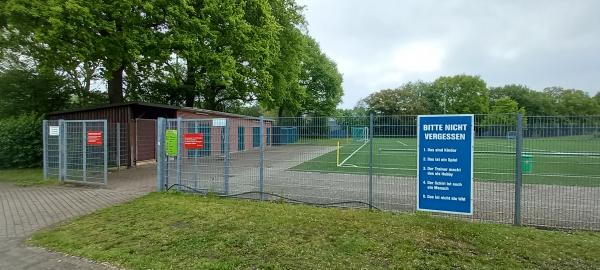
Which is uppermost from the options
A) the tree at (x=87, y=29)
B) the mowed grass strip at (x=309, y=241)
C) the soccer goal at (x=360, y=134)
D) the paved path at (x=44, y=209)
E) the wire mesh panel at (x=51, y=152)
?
the tree at (x=87, y=29)

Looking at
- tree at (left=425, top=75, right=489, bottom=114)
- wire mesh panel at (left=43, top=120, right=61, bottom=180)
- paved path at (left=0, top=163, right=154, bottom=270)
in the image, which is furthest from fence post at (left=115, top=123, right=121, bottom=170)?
tree at (left=425, top=75, right=489, bottom=114)

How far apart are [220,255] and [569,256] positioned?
4356mm

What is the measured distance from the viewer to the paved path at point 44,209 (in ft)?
18.1

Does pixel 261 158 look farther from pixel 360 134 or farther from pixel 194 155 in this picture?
pixel 360 134

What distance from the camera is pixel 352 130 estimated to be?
28.8 feet

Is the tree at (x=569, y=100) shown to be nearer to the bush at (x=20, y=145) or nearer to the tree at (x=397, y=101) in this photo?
the tree at (x=397, y=101)

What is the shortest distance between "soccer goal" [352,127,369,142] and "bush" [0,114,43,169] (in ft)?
53.4

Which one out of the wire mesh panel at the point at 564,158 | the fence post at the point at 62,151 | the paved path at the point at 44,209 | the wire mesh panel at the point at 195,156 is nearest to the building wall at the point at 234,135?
the wire mesh panel at the point at 195,156

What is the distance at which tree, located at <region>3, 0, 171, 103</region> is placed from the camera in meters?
15.5

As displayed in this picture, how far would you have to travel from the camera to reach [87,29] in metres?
16.2

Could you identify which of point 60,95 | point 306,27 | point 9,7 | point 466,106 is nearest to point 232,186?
point 9,7

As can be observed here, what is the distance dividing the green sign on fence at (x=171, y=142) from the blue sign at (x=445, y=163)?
619 cm

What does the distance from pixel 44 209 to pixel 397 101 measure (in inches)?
3273

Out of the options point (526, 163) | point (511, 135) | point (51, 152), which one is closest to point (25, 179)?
point (51, 152)
